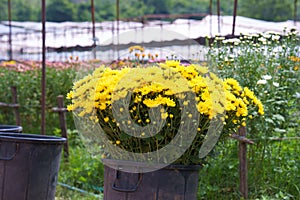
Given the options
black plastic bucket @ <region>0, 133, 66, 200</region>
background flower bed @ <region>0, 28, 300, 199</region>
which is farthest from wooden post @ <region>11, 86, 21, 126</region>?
black plastic bucket @ <region>0, 133, 66, 200</region>

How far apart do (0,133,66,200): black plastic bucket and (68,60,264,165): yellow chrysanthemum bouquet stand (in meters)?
0.87

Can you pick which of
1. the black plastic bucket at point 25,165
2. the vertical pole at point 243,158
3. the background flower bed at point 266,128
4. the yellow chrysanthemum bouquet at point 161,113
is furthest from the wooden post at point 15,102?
the yellow chrysanthemum bouquet at point 161,113

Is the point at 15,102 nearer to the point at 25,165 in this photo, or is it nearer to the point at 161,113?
the point at 25,165

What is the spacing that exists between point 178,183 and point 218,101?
0.50m

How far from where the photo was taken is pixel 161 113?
3252mm

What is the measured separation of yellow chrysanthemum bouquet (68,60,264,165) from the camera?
3.29 metres

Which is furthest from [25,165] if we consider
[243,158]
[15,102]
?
[15,102]

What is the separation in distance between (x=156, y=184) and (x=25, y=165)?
4.31 ft

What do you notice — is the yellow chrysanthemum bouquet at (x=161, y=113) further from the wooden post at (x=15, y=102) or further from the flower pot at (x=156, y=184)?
the wooden post at (x=15, y=102)

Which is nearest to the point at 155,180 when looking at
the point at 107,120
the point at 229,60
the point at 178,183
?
the point at 178,183

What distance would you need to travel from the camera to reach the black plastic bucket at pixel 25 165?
423 centimetres

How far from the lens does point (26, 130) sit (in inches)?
340

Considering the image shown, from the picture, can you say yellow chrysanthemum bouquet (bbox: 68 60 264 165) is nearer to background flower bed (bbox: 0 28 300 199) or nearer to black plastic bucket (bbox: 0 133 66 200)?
black plastic bucket (bbox: 0 133 66 200)

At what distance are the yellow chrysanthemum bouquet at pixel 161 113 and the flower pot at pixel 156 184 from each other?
0.28 ft
